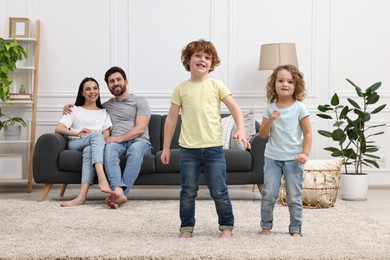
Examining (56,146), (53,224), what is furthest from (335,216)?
(56,146)

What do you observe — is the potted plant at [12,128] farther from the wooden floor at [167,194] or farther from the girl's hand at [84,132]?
the girl's hand at [84,132]

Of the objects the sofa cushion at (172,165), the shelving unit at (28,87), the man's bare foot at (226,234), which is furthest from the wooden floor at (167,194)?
the man's bare foot at (226,234)

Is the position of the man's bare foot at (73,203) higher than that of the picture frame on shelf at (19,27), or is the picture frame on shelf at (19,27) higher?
the picture frame on shelf at (19,27)

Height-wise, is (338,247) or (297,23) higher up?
(297,23)

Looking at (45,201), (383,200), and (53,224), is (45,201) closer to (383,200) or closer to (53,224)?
(53,224)

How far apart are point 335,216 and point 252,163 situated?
892mm

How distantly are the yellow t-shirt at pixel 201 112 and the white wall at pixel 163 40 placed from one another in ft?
8.52

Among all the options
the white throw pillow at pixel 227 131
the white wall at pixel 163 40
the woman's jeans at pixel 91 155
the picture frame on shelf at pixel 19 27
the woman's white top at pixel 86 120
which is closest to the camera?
the woman's jeans at pixel 91 155

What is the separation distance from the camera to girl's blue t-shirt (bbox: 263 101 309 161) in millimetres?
3197

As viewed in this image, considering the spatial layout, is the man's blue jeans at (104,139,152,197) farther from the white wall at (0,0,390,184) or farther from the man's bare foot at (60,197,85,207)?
the white wall at (0,0,390,184)

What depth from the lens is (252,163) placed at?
4.66 meters

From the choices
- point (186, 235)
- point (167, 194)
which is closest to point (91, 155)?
point (167, 194)

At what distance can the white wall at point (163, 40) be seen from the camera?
573cm

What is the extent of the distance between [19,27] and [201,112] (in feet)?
10.1
